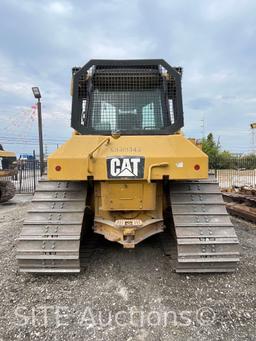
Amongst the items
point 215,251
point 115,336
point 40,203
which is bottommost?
point 115,336

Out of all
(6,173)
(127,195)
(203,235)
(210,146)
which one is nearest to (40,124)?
(6,173)

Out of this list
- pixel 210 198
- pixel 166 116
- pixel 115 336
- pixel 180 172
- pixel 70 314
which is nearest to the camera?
pixel 115 336

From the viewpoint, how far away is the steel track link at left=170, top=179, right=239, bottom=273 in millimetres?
3586

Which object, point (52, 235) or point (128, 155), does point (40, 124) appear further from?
point (128, 155)

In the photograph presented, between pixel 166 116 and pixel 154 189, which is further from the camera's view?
pixel 166 116

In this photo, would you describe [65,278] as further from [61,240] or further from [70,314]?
[70,314]

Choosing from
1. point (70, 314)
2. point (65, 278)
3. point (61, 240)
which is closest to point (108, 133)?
point (61, 240)

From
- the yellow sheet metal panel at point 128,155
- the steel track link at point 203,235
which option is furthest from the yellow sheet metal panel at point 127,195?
the steel track link at point 203,235

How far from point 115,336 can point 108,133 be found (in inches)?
96.6

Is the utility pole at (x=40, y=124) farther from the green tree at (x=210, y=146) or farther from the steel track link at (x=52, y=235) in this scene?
the green tree at (x=210, y=146)

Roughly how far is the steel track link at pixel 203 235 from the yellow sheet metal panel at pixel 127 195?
37 cm

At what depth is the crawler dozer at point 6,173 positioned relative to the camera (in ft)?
37.6

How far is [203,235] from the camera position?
365 cm

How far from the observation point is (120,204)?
378cm
